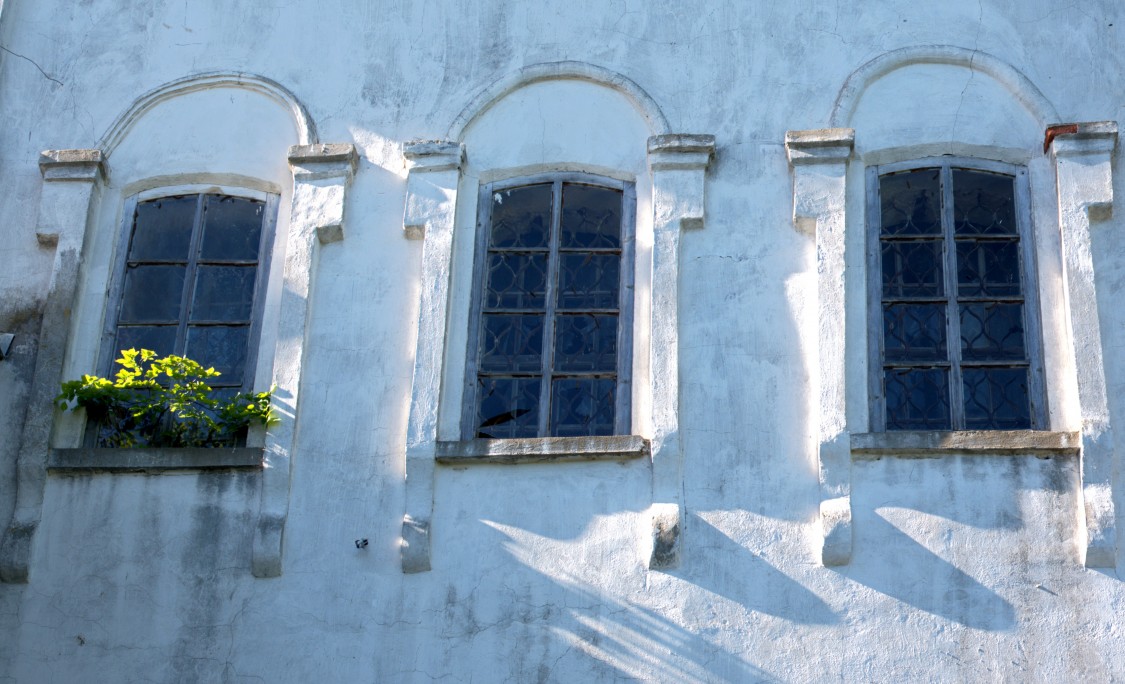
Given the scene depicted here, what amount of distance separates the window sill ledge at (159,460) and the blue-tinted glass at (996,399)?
3.85 m

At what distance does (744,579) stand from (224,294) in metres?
3.53

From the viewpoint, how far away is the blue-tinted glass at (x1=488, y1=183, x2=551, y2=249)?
37.5 ft

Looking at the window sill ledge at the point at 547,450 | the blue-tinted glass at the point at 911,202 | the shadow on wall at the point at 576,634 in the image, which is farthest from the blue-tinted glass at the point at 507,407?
the blue-tinted glass at the point at 911,202

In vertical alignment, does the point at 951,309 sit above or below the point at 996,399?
above

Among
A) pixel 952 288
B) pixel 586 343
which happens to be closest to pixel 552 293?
pixel 586 343

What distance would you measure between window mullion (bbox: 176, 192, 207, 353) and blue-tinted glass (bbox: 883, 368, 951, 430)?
3.88 meters

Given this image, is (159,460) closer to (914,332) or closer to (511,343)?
Answer: (511,343)

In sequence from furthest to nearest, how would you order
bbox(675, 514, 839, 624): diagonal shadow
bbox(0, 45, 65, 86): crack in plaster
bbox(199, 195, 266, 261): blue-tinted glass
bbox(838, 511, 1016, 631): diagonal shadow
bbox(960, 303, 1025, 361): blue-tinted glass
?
bbox(0, 45, 65, 86): crack in plaster < bbox(199, 195, 266, 261): blue-tinted glass < bbox(960, 303, 1025, 361): blue-tinted glass < bbox(675, 514, 839, 624): diagonal shadow < bbox(838, 511, 1016, 631): diagonal shadow

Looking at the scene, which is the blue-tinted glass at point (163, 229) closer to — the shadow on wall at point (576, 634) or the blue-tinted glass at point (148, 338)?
the blue-tinted glass at point (148, 338)

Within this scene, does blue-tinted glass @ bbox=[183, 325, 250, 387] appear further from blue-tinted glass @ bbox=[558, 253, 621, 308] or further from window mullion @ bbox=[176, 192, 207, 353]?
blue-tinted glass @ bbox=[558, 253, 621, 308]

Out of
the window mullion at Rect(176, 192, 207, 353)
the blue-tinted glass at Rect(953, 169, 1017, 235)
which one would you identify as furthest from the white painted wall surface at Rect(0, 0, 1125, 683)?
the window mullion at Rect(176, 192, 207, 353)

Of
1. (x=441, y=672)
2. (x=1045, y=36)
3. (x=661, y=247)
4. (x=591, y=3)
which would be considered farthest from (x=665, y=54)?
(x=441, y=672)

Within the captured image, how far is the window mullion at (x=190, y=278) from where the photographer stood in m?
11.4

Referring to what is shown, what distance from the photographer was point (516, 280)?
1133 centimetres
